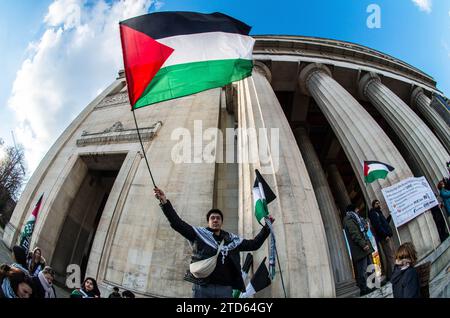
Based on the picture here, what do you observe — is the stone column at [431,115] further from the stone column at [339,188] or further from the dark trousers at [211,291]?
the dark trousers at [211,291]

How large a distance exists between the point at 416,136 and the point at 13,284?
12708 millimetres

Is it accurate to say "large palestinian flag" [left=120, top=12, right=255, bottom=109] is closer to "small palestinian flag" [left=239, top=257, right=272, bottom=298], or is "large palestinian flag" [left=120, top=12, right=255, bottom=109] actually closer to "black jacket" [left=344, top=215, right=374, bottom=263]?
"small palestinian flag" [left=239, top=257, right=272, bottom=298]

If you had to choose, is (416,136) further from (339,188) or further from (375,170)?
(339,188)

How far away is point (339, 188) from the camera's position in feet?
49.1

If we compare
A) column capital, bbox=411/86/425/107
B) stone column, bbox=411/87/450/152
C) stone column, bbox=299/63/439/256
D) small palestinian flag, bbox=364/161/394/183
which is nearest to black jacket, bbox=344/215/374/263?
stone column, bbox=299/63/439/256

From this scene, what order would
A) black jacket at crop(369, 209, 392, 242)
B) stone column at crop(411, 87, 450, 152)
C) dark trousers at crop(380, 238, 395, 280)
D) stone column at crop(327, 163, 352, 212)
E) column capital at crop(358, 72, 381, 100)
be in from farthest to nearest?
stone column at crop(327, 163, 352, 212) → column capital at crop(358, 72, 381, 100) → stone column at crop(411, 87, 450, 152) → dark trousers at crop(380, 238, 395, 280) → black jacket at crop(369, 209, 392, 242)

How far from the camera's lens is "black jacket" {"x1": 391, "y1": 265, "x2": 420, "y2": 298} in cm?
253

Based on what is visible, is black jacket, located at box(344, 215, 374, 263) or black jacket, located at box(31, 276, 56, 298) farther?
black jacket, located at box(344, 215, 374, 263)

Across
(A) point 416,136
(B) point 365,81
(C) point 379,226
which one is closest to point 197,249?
(C) point 379,226

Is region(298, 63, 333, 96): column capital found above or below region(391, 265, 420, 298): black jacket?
above

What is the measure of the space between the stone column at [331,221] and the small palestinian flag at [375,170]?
3.88 m

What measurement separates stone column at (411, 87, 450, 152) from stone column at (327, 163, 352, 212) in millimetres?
5687

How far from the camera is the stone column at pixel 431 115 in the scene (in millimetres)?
11258
